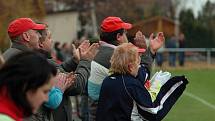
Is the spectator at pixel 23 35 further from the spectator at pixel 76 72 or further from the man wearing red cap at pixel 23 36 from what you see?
the spectator at pixel 76 72

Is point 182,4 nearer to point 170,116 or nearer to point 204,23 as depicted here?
point 204,23

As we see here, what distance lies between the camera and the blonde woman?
6.02 meters

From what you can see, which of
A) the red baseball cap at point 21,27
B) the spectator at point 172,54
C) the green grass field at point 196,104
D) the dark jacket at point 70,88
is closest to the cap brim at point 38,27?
the red baseball cap at point 21,27

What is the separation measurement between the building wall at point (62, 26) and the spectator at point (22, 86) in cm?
5023

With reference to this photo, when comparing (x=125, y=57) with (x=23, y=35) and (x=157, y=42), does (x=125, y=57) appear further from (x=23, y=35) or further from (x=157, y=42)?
(x=157, y=42)

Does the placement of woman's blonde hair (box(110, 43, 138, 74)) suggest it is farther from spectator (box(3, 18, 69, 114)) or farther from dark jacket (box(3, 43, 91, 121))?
spectator (box(3, 18, 69, 114))

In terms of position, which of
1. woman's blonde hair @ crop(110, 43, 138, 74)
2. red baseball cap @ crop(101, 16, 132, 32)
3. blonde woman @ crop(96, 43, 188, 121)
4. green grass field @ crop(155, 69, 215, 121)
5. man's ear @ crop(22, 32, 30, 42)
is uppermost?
man's ear @ crop(22, 32, 30, 42)

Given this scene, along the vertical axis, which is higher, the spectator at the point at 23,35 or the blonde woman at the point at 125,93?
the spectator at the point at 23,35

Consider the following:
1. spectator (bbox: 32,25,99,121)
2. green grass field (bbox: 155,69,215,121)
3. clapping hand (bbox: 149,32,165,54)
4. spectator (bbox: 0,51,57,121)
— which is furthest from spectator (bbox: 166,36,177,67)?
spectator (bbox: 0,51,57,121)

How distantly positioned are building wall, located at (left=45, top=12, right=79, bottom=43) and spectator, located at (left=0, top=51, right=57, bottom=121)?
50.2m

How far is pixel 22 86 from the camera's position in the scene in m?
3.35

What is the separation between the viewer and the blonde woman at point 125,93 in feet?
19.7

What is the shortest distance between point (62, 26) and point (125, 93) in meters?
48.2

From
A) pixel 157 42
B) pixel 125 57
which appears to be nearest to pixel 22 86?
pixel 125 57
